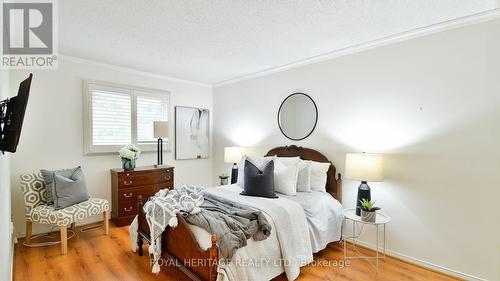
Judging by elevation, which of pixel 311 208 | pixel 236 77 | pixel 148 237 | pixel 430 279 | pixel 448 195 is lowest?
pixel 430 279

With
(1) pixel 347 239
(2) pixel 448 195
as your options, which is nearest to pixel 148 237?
(1) pixel 347 239

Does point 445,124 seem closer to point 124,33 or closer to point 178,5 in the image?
point 178,5

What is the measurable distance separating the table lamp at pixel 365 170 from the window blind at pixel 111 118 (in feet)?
11.6

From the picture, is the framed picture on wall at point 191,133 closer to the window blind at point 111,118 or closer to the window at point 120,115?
the window at point 120,115

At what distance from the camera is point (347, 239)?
10.6 feet

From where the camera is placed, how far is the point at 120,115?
403cm

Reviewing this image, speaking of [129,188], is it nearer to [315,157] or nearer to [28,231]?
[28,231]

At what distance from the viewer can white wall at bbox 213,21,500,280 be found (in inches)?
90.5

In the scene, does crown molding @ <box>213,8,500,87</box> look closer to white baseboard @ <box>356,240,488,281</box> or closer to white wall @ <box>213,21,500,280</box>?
white wall @ <box>213,21,500,280</box>

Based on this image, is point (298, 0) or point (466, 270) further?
point (466, 270)

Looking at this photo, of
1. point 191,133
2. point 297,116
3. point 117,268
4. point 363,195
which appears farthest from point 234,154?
point 117,268

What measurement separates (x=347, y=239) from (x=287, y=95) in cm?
228
